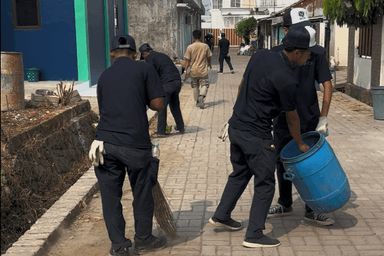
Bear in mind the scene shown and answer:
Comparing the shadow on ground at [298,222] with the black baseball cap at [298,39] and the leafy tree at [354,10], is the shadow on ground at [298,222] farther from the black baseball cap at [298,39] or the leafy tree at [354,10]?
the leafy tree at [354,10]

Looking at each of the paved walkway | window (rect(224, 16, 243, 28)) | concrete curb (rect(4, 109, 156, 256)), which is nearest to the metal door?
the paved walkway

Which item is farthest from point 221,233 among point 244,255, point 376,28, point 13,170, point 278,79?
point 376,28

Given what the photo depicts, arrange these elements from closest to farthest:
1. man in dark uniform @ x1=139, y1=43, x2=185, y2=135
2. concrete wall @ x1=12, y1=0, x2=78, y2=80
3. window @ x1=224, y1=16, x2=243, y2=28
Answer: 1. man in dark uniform @ x1=139, y1=43, x2=185, y2=135
2. concrete wall @ x1=12, y1=0, x2=78, y2=80
3. window @ x1=224, y1=16, x2=243, y2=28

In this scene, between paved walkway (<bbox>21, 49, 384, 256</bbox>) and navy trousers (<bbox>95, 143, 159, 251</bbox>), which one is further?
paved walkway (<bbox>21, 49, 384, 256</bbox>)

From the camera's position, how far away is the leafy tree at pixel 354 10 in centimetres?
1044

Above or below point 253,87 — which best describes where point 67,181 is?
below

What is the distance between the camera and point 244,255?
13.3 ft

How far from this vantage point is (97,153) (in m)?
3.77

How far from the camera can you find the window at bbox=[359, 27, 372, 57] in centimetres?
1363

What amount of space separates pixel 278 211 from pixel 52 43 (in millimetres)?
10548

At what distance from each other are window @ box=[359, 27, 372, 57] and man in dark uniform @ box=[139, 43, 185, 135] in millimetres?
6974

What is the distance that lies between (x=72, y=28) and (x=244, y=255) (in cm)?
1091

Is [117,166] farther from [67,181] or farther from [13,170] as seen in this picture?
[67,181]

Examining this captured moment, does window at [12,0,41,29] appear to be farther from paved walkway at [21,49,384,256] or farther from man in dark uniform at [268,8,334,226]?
man in dark uniform at [268,8,334,226]
